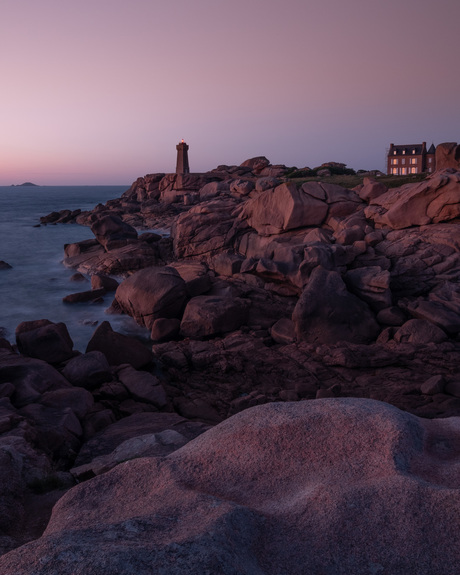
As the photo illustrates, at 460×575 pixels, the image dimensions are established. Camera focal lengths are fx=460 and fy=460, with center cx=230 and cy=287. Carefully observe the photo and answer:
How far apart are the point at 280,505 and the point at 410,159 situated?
214 ft

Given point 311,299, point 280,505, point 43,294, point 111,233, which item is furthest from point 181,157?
point 280,505

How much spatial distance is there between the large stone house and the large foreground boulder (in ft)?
200

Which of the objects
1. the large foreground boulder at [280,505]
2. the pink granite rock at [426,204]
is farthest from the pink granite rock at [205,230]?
the large foreground boulder at [280,505]

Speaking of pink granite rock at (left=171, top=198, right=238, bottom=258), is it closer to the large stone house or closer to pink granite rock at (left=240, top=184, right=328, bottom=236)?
pink granite rock at (left=240, top=184, right=328, bottom=236)

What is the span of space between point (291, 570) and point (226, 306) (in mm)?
14689

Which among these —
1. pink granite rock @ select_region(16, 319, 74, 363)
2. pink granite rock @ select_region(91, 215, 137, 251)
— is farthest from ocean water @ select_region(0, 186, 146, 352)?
pink granite rock @ select_region(16, 319, 74, 363)

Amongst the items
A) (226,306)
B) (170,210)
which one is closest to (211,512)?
(226,306)

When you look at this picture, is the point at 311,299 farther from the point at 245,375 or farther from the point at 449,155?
the point at 449,155

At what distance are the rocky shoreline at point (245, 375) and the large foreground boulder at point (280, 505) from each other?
22 mm

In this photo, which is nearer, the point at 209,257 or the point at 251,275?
the point at 251,275

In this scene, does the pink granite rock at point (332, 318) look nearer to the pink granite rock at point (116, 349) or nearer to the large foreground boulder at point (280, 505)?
the pink granite rock at point (116, 349)

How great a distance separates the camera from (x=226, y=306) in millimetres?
17984

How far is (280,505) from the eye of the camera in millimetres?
4125

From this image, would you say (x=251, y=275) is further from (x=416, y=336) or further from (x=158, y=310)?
(x=416, y=336)
